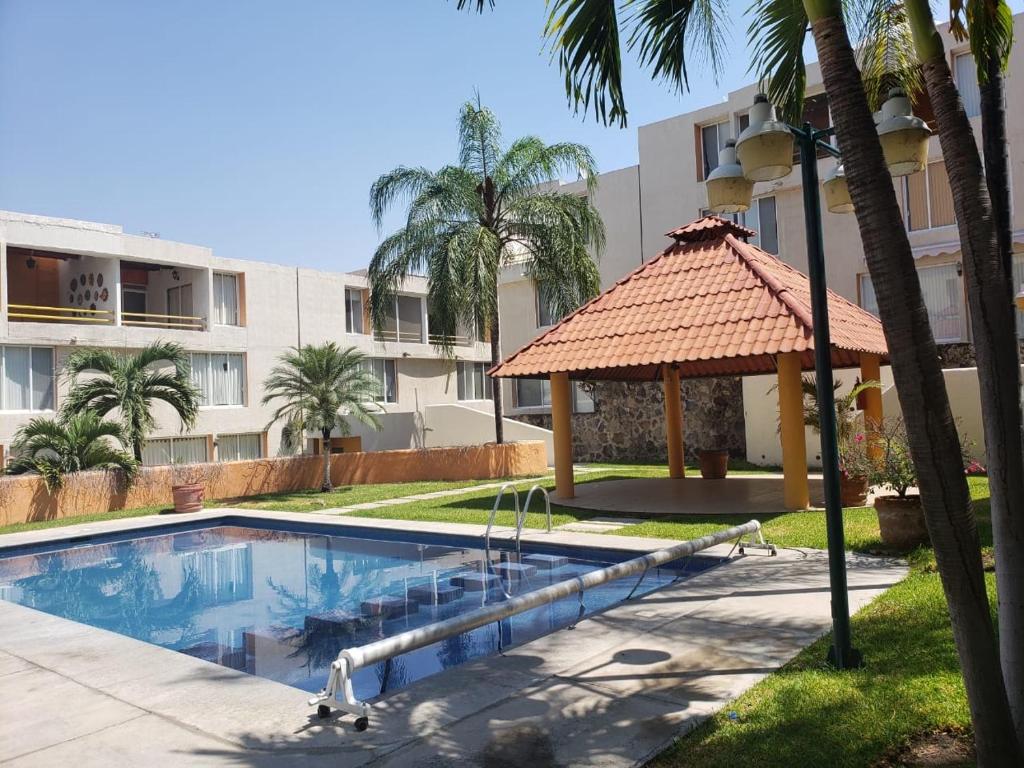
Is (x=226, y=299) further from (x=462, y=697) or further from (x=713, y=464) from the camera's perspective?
(x=462, y=697)

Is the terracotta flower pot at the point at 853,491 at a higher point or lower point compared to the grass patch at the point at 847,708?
higher

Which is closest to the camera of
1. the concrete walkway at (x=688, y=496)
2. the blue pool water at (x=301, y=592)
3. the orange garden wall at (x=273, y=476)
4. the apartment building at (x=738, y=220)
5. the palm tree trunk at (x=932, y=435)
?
the palm tree trunk at (x=932, y=435)

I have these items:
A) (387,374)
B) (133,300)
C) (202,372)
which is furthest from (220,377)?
(387,374)

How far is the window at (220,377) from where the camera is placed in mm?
30031

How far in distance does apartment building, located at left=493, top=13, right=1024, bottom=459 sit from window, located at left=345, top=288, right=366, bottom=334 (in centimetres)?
661

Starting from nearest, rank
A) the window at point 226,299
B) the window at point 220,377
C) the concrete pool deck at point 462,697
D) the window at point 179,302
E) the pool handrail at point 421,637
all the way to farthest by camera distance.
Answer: the concrete pool deck at point 462,697 < the pool handrail at point 421,637 < the window at point 220,377 < the window at point 179,302 < the window at point 226,299

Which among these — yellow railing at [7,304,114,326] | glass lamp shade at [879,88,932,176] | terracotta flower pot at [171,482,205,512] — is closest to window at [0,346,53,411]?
yellow railing at [7,304,114,326]

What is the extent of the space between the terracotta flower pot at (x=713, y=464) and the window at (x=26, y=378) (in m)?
20.2

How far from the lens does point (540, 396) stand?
114 ft

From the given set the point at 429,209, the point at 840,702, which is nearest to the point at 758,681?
the point at 840,702

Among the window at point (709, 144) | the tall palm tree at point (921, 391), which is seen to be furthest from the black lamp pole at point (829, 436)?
the window at point (709, 144)

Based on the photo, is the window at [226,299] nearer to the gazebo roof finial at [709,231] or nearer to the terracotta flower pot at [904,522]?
the gazebo roof finial at [709,231]

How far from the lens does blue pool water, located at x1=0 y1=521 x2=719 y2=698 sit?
8.46m

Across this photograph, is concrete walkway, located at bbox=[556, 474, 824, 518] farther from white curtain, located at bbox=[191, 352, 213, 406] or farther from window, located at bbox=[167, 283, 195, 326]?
window, located at bbox=[167, 283, 195, 326]
